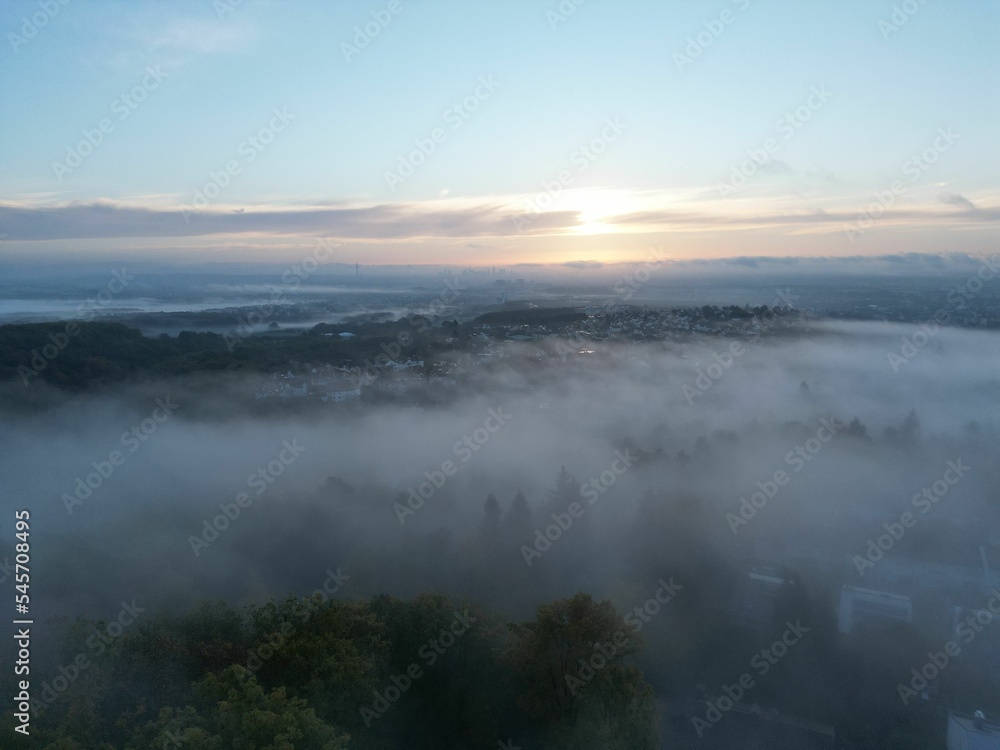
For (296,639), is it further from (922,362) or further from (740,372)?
(922,362)

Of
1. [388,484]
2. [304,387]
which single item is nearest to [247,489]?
[388,484]
